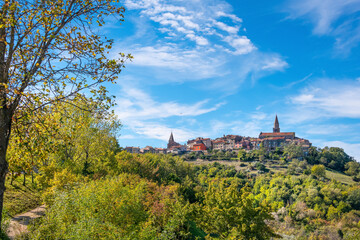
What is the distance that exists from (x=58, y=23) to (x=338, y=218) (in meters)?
50.9

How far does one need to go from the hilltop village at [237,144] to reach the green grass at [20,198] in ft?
258

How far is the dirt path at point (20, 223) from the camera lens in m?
11.8

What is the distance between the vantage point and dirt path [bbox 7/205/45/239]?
11.8 meters

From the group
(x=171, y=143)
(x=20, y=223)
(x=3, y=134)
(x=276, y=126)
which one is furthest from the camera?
(x=276, y=126)

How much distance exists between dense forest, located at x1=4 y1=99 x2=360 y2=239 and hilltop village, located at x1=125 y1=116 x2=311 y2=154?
3792cm

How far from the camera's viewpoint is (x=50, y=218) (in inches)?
372

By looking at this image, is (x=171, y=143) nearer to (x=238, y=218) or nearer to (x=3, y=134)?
(x=238, y=218)

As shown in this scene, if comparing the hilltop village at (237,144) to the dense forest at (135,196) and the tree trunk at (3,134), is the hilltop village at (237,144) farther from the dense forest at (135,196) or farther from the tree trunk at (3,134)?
the tree trunk at (3,134)

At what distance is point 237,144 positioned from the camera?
111 metres

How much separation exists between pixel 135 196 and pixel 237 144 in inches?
4050

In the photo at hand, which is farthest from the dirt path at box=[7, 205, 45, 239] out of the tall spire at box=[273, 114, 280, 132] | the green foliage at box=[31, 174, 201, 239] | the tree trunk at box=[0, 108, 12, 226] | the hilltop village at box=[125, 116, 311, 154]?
the tall spire at box=[273, 114, 280, 132]

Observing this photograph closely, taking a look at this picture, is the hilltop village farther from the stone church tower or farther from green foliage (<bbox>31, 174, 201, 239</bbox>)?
green foliage (<bbox>31, 174, 201, 239</bbox>)

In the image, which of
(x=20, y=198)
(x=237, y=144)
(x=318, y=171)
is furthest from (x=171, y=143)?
(x=20, y=198)

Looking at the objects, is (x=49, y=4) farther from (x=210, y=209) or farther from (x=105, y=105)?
(x=210, y=209)
